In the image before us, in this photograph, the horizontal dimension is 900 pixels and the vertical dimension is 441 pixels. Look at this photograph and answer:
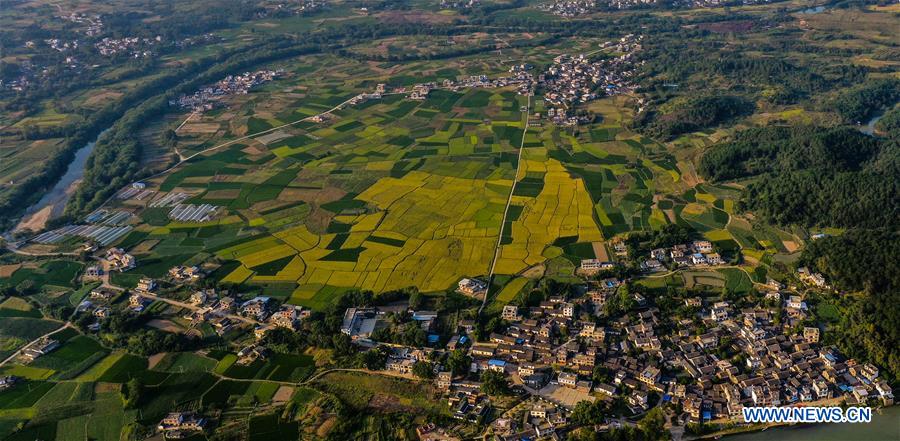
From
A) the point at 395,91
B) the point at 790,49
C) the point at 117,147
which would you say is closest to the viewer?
the point at 117,147

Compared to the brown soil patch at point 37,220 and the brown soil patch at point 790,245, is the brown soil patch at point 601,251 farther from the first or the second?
the brown soil patch at point 37,220

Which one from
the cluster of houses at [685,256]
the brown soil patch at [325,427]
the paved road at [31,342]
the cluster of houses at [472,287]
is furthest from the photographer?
the cluster of houses at [685,256]

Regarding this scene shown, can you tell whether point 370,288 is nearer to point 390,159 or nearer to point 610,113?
point 390,159

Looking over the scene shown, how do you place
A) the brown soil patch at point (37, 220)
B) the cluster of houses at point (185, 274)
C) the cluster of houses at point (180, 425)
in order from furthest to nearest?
the brown soil patch at point (37, 220)
the cluster of houses at point (185, 274)
the cluster of houses at point (180, 425)

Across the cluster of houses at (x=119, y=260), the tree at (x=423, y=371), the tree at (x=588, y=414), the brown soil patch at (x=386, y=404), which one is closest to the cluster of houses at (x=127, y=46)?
the cluster of houses at (x=119, y=260)

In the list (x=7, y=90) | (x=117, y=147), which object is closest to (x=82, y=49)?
(x=7, y=90)

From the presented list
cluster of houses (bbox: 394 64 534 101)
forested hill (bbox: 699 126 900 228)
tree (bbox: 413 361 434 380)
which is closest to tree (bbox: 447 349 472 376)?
tree (bbox: 413 361 434 380)
